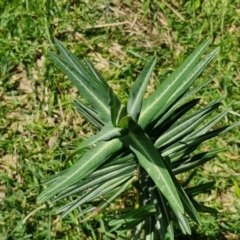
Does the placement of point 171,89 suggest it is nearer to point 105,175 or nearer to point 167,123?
point 167,123

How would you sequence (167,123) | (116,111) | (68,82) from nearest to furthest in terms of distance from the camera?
1. (116,111)
2. (167,123)
3. (68,82)

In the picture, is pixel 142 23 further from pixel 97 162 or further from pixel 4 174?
pixel 97 162

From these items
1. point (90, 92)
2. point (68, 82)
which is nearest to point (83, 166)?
point (90, 92)

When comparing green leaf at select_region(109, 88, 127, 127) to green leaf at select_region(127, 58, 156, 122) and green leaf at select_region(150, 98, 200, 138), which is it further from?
green leaf at select_region(150, 98, 200, 138)

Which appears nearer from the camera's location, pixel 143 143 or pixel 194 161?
pixel 143 143

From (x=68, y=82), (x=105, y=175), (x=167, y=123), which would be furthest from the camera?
(x=68, y=82)

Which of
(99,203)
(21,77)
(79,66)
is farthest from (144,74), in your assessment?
(21,77)

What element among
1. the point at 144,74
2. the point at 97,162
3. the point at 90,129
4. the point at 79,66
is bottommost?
the point at 97,162

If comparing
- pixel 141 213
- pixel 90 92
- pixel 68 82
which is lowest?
pixel 141 213
